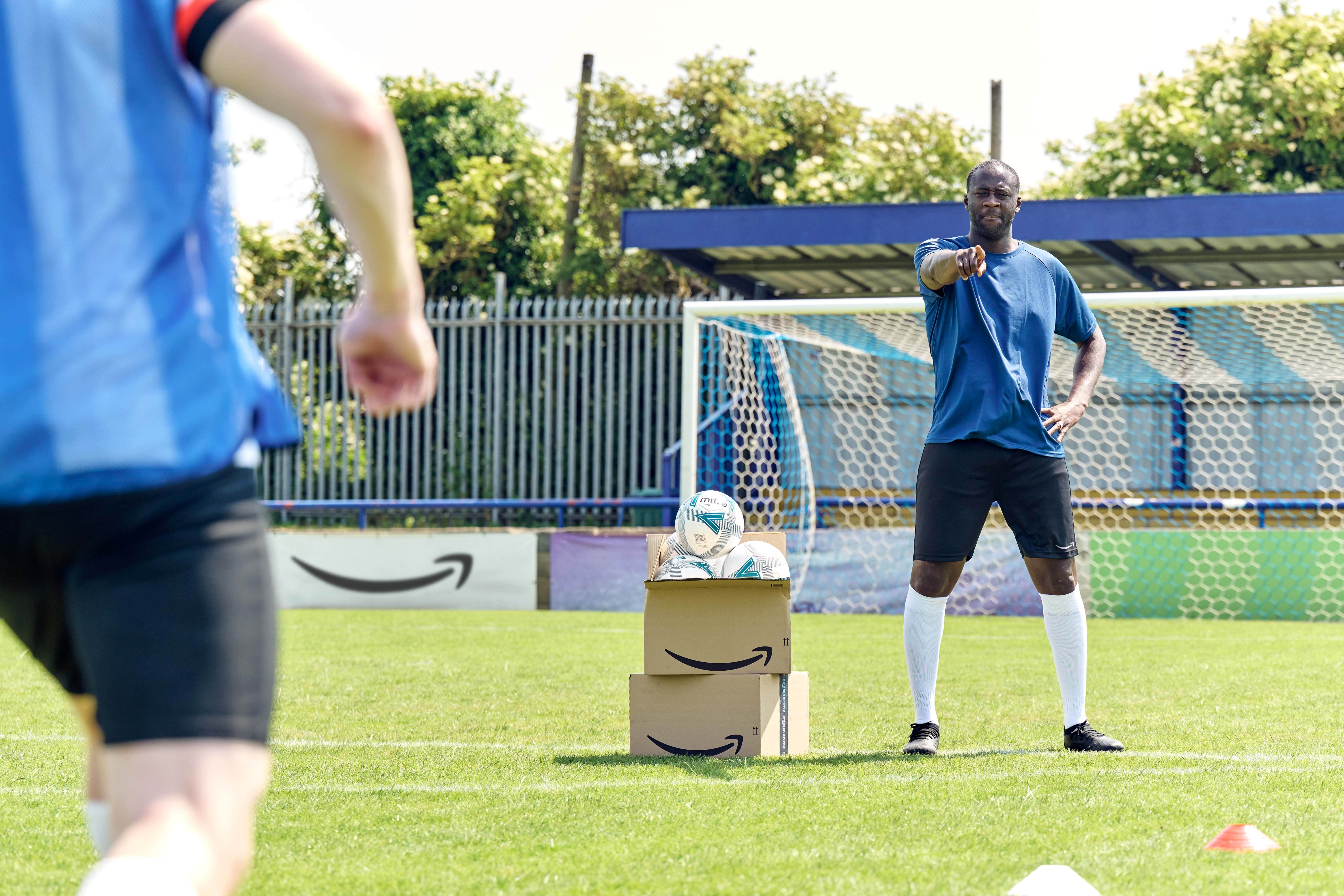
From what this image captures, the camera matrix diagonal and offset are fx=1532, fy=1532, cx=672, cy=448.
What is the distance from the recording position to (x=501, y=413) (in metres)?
16.2

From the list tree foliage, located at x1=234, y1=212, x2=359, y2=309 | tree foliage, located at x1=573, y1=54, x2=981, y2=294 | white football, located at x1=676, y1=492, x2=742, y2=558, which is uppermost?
tree foliage, located at x1=573, y1=54, x2=981, y2=294

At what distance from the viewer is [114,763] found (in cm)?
155

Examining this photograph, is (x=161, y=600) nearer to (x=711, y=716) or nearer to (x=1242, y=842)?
(x=1242, y=842)

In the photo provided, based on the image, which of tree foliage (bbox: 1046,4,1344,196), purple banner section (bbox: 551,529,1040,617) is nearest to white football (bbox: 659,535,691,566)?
purple banner section (bbox: 551,529,1040,617)

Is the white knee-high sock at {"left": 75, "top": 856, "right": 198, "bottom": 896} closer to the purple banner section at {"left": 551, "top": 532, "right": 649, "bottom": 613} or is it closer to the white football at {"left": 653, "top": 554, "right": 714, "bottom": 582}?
the white football at {"left": 653, "top": 554, "right": 714, "bottom": 582}

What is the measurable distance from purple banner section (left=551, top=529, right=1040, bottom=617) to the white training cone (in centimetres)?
1025

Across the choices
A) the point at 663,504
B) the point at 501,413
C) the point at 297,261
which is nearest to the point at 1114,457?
the point at 663,504

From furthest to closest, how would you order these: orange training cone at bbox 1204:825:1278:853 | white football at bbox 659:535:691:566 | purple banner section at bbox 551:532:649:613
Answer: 1. purple banner section at bbox 551:532:649:613
2. white football at bbox 659:535:691:566
3. orange training cone at bbox 1204:825:1278:853

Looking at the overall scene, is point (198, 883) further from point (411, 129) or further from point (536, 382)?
point (411, 129)

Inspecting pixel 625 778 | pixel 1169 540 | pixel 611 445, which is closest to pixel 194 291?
pixel 625 778

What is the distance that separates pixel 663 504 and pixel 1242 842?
11.5m

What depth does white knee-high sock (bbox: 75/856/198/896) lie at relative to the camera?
1.44 metres

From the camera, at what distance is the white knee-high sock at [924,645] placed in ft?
17.3

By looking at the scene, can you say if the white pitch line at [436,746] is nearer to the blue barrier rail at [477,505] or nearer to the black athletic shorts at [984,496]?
the black athletic shorts at [984,496]
